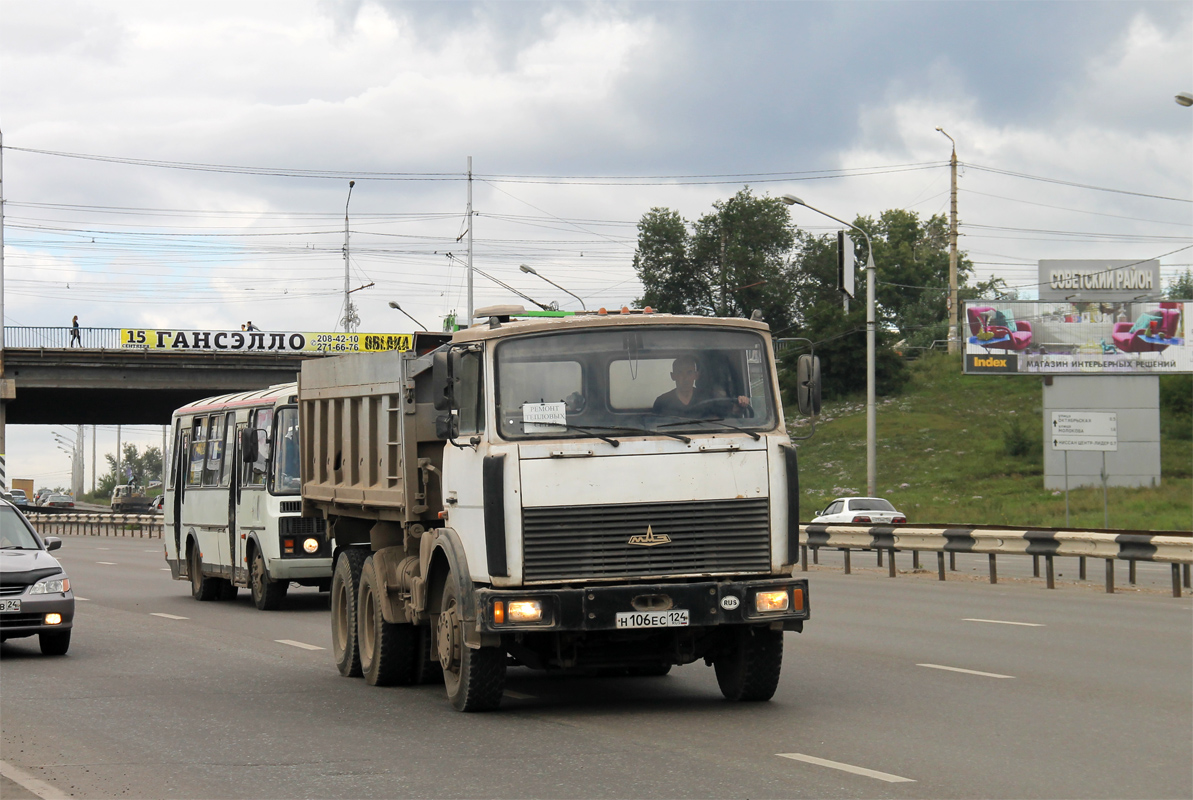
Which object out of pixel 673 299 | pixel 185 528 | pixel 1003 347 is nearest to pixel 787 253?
pixel 673 299

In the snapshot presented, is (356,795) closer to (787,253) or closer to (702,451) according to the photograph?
(702,451)

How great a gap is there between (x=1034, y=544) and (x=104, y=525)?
4939 cm

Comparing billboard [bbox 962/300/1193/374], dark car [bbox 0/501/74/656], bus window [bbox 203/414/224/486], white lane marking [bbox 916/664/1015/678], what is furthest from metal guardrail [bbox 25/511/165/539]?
white lane marking [bbox 916/664/1015/678]

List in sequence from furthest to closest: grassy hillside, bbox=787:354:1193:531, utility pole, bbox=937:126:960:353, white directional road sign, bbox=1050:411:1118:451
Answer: utility pole, bbox=937:126:960:353
grassy hillside, bbox=787:354:1193:531
white directional road sign, bbox=1050:411:1118:451

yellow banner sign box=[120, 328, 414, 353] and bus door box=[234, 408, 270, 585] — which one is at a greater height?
yellow banner sign box=[120, 328, 414, 353]

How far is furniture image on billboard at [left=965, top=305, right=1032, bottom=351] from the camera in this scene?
2212 inches

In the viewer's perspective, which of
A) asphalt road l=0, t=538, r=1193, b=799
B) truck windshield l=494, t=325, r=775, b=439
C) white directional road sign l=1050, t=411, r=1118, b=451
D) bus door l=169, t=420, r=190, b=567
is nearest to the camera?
asphalt road l=0, t=538, r=1193, b=799

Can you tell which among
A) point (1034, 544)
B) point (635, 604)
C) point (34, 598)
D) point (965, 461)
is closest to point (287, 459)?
point (34, 598)

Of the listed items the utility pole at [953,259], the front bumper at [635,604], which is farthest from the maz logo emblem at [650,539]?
the utility pole at [953,259]

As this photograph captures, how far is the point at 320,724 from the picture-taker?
962 centimetres

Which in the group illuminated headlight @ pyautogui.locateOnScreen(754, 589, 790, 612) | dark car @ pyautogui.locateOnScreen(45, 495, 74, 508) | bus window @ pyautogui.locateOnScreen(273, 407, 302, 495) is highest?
bus window @ pyautogui.locateOnScreen(273, 407, 302, 495)

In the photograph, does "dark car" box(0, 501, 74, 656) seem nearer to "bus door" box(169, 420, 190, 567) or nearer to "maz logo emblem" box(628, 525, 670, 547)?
"maz logo emblem" box(628, 525, 670, 547)

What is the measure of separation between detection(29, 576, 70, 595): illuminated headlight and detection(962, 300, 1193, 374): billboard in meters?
46.8

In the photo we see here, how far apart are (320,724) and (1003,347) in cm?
4998
